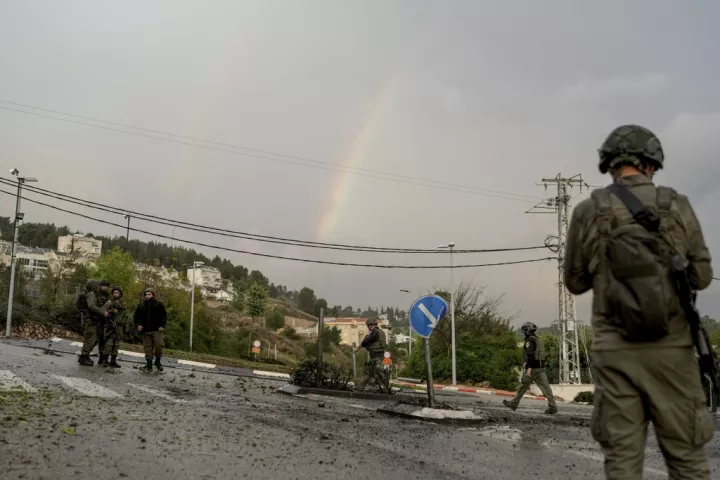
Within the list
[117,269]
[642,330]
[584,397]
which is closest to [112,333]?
[642,330]

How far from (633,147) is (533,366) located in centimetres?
1120

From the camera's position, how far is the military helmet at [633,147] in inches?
132

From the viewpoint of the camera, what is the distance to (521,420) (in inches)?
445

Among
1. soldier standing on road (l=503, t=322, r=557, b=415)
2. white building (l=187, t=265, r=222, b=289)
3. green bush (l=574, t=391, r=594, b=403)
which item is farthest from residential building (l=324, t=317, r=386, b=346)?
soldier standing on road (l=503, t=322, r=557, b=415)

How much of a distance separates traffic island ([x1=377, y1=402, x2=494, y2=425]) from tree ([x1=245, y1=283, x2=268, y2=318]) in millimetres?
77274

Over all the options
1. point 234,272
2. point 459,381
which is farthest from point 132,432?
point 234,272

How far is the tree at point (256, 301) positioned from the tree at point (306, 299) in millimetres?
75451

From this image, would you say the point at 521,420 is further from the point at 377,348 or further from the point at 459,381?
the point at 459,381

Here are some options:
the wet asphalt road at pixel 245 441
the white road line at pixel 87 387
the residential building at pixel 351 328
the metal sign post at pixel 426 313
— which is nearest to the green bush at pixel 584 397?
the wet asphalt road at pixel 245 441

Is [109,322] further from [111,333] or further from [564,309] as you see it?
[564,309]

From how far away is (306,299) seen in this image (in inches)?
6570

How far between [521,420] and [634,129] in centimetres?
882

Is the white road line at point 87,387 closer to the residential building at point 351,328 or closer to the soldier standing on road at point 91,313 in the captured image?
the soldier standing on road at point 91,313

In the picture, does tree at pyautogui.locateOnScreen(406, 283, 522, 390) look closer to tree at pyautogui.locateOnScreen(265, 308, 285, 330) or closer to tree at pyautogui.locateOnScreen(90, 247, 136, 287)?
tree at pyautogui.locateOnScreen(90, 247, 136, 287)
